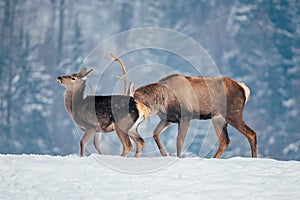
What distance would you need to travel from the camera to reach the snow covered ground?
5.51 m

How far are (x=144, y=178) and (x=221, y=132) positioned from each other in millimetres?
3169

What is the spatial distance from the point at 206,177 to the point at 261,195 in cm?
76

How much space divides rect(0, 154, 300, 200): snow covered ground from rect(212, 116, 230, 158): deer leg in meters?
1.80

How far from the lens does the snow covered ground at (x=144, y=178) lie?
5508mm

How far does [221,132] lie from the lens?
8.94 meters

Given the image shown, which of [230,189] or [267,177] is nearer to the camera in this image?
[230,189]

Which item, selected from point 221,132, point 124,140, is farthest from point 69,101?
point 221,132

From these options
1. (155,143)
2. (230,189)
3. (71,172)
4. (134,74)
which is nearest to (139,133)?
(155,143)

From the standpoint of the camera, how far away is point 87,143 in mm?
7934

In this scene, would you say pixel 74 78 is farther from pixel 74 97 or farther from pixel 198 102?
pixel 198 102

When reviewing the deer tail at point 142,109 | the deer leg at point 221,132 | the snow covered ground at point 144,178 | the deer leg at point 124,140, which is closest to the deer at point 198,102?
the deer leg at point 221,132

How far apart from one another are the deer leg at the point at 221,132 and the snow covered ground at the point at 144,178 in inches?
70.9

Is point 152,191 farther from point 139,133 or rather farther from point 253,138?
point 253,138

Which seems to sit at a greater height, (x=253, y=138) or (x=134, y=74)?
(x=134, y=74)
